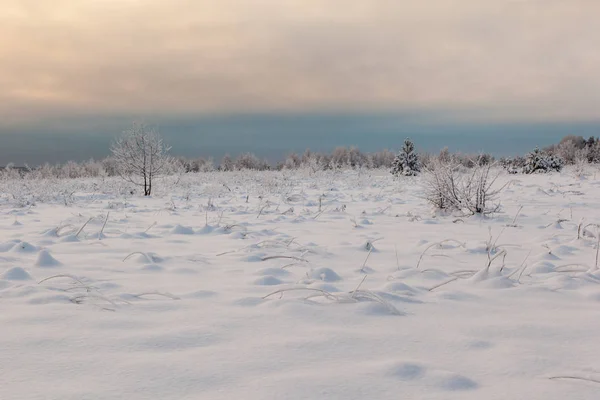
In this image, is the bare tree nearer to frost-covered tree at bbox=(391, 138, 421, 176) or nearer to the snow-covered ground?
the snow-covered ground

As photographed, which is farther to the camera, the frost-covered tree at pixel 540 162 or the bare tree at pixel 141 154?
the frost-covered tree at pixel 540 162

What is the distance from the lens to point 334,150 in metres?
73.5

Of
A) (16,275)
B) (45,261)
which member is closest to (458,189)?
(45,261)

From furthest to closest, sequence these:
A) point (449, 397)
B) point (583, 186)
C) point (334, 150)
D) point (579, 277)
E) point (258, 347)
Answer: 1. point (334, 150)
2. point (583, 186)
3. point (579, 277)
4. point (258, 347)
5. point (449, 397)

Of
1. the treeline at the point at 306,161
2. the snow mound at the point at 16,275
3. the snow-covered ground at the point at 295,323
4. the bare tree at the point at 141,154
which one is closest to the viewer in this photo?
the snow-covered ground at the point at 295,323

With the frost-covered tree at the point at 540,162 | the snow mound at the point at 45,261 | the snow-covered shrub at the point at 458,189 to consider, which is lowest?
the snow mound at the point at 45,261

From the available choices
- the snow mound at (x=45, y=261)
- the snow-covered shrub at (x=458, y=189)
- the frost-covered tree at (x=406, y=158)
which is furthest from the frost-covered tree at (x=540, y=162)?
the snow mound at (x=45, y=261)

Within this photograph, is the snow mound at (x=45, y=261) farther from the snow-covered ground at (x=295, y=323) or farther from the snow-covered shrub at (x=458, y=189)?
the snow-covered shrub at (x=458, y=189)

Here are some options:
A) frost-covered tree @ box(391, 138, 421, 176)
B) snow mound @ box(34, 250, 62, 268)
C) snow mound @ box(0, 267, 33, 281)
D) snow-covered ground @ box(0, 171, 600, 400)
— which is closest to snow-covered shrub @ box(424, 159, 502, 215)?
snow-covered ground @ box(0, 171, 600, 400)

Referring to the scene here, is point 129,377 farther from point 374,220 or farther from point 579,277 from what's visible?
point 374,220

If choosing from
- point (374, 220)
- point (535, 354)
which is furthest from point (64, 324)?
point (374, 220)

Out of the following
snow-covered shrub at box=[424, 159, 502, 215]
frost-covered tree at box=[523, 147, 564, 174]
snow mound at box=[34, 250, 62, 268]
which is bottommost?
snow mound at box=[34, 250, 62, 268]

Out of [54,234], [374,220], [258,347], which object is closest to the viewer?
[258,347]

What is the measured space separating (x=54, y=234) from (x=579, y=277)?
483 centimetres
